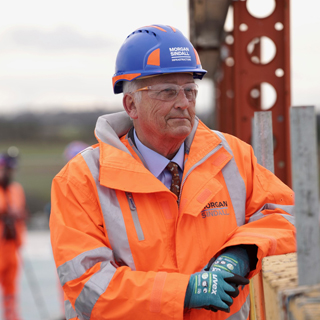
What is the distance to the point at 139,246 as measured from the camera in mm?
2154

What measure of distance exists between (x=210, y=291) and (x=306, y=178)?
2.36ft

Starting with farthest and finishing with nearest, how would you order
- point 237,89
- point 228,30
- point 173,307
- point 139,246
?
1. point 228,30
2. point 237,89
3. point 139,246
4. point 173,307

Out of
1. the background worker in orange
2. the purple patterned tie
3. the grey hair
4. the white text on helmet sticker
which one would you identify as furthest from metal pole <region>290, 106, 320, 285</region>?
the background worker in orange

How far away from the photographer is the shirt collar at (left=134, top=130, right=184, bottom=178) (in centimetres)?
243

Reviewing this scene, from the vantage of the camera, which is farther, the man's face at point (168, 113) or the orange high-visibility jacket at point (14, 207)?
the orange high-visibility jacket at point (14, 207)

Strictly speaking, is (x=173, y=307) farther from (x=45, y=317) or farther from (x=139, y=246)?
(x=45, y=317)

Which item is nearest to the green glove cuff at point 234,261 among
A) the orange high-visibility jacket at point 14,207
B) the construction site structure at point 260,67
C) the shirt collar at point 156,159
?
the shirt collar at point 156,159

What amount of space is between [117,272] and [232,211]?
601 mm

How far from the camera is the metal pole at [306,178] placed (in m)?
1.41

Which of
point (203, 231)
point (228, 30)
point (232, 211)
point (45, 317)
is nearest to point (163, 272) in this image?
point (203, 231)

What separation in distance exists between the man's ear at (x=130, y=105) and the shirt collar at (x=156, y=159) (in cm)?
15

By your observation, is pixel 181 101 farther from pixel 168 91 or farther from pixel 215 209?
pixel 215 209

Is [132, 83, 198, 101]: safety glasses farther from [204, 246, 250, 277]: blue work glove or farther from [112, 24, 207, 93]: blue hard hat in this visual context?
[204, 246, 250, 277]: blue work glove

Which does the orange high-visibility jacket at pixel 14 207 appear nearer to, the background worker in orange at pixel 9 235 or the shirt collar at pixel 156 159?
the background worker in orange at pixel 9 235
